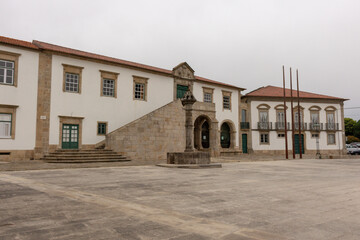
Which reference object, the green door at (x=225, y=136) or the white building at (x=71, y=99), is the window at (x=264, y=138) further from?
the white building at (x=71, y=99)

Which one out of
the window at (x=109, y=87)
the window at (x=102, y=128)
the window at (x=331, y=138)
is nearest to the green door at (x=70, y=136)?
the window at (x=102, y=128)

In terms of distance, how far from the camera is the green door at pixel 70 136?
61.1ft

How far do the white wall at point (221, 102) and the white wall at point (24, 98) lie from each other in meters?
14.3

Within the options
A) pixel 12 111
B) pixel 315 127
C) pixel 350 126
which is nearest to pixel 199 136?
pixel 12 111

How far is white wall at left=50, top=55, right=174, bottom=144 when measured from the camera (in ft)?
60.6

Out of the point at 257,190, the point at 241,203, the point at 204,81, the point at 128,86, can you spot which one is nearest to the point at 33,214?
the point at 241,203

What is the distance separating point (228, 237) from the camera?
3105 millimetres

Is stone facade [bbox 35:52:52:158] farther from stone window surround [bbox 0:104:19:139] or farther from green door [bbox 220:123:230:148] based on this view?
green door [bbox 220:123:230:148]

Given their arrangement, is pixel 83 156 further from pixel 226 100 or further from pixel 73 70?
pixel 226 100

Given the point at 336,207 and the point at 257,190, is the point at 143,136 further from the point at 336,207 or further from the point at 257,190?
the point at 336,207

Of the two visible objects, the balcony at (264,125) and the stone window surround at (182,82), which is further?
the balcony at (264,125)

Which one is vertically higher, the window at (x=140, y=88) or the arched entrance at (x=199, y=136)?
the window at (x=140, y=88)

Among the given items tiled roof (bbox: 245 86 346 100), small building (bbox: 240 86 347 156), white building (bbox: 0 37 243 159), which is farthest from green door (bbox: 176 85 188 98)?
tiled roof (bbox: 245 86 346 100)

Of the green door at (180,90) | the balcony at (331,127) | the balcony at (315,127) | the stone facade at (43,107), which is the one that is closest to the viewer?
the stone facade at (43,107)
